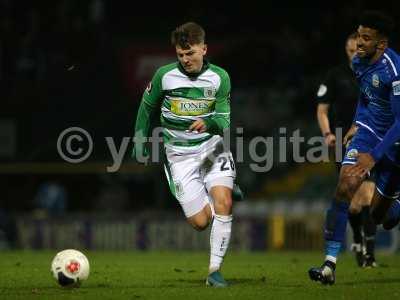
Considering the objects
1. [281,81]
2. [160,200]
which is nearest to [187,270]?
[160,200]

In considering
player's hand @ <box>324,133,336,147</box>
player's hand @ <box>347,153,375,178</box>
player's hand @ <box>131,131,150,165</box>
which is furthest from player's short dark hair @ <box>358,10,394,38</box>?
player's hand @ <box>324,133,336,147</box>

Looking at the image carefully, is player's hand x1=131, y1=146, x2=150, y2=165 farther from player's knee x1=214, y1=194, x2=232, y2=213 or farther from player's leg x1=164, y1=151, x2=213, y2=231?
player's knee x1=214, y1=194, x2=232, y2=213

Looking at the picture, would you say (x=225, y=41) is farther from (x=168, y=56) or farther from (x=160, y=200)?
Result: (x=160, y=200)

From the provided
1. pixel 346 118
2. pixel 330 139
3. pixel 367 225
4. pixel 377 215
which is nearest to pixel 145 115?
pixel 377 215

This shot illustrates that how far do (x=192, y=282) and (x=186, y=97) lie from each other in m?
1.63

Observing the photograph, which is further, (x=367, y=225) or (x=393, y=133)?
(x=367, y=225)

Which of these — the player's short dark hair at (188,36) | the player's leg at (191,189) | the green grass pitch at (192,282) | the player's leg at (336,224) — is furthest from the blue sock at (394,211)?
the player's short dark hair at (188,36)

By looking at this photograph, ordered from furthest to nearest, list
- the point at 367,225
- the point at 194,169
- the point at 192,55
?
the point at 367,225 → the point at 194,169 → the point at 192,55

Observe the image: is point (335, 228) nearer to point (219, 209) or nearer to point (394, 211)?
point (394, 211)

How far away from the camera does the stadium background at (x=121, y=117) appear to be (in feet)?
57.6

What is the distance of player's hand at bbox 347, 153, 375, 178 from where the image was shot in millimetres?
8102

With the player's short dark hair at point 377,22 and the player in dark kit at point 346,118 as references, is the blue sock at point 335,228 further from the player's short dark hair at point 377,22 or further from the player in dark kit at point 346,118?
the player in dark kit at point 346,118

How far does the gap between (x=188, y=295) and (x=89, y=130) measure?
1133 cm

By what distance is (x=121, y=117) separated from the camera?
18.9 m
